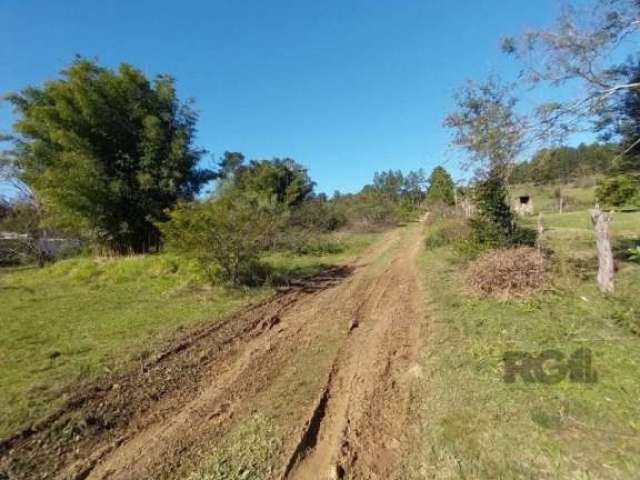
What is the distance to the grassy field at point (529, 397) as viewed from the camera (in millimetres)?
2262

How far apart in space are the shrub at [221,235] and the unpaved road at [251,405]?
2.52 metres

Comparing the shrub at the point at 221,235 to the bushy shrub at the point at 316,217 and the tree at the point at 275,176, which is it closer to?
the bushy shrub at the point at 316,217

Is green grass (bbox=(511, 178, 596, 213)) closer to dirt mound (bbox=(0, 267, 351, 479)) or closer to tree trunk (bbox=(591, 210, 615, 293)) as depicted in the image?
tree trunk (bbox=(591, 210, 615, 293))

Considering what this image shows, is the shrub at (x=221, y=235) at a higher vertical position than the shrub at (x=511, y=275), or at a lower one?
higher

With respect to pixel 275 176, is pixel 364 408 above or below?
below

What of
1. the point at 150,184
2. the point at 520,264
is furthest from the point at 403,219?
the point at 520,264

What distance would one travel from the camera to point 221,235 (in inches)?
302

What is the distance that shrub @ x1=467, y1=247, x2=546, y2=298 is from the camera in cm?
588

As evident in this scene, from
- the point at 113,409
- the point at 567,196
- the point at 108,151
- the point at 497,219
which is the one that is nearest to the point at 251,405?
the point at 113,409

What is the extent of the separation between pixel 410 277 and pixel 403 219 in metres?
31.2

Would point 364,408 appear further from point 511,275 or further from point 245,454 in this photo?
point 511,275

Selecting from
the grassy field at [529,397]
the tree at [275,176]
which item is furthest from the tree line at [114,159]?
the tree at [275,176]

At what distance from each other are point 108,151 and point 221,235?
7.97 m

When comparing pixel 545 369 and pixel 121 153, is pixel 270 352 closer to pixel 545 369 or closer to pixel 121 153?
pixel 545 369
